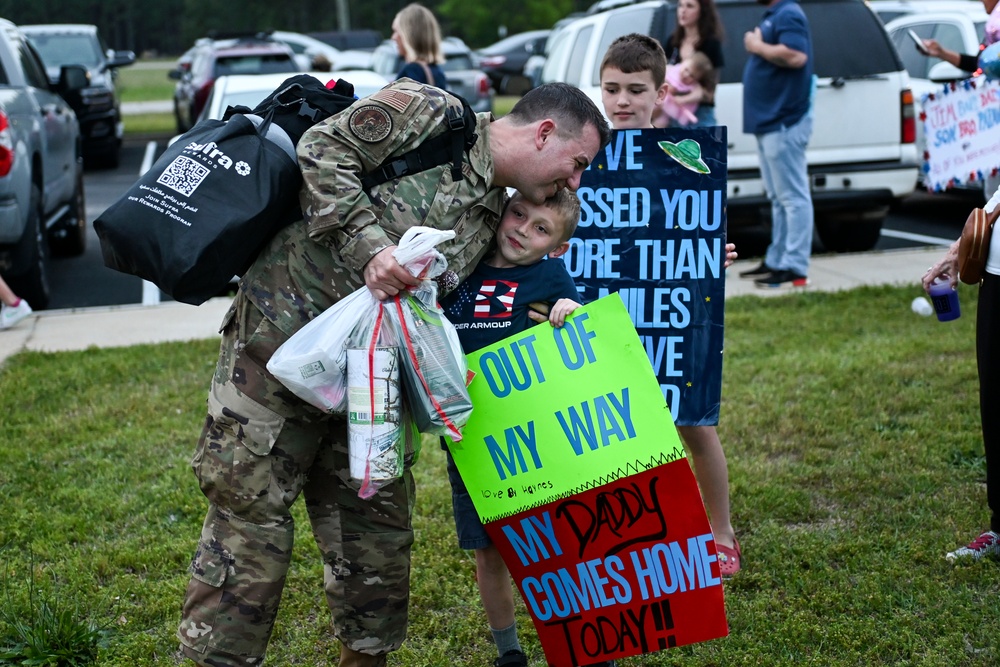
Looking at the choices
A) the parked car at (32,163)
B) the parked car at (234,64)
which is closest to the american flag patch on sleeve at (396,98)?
the parked car at (32,163)

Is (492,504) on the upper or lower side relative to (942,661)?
upper

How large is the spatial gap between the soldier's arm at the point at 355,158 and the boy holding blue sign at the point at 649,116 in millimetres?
1305

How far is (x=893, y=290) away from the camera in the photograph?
7.39 meters

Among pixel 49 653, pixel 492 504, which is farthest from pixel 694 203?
pixel 49 653

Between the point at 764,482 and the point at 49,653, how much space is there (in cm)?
271

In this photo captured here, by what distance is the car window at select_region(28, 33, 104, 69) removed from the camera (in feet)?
56.5

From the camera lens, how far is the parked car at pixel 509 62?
96.9 ft

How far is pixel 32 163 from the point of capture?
7453 mm

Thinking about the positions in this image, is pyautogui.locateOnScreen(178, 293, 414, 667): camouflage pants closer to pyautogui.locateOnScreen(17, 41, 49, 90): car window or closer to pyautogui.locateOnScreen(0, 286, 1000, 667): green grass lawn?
pyautogui.locateOnScreen(0, 286, 1000, 667): green grass lawn

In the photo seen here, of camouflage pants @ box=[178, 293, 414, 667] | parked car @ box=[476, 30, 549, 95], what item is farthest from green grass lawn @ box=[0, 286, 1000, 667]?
parked car @ box=[476, 30, 549, 95]

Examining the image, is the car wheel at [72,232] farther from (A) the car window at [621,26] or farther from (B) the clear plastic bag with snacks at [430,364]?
(B) the clear plastic bag with snacks at [430,364]

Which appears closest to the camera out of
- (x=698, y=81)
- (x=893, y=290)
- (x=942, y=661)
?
(x=942, y=661)

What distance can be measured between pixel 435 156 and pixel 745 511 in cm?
228

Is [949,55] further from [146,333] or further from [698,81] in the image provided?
[146,333]
